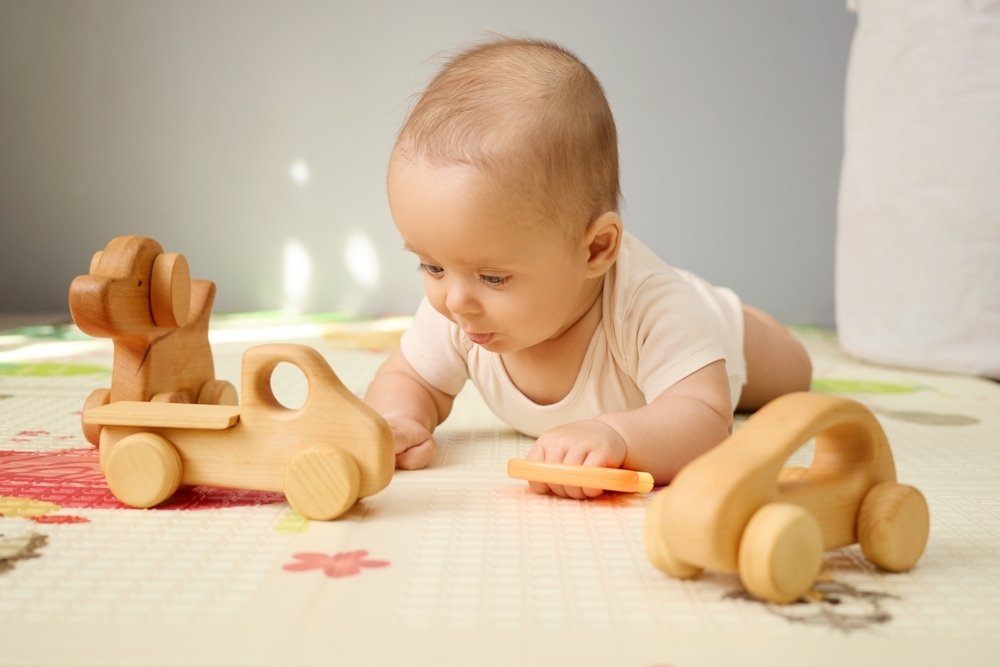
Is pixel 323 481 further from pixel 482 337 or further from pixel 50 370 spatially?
pixel 50 370

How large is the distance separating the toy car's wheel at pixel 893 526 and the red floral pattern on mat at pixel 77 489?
14.8 inches

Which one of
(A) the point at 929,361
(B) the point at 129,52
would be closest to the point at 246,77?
(B) the point at 129,52

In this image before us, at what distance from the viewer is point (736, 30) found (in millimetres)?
2055

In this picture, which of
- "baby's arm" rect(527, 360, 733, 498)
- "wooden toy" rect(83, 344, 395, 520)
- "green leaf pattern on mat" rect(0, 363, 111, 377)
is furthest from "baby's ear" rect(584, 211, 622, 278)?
"green leaf pattern on mat" rect(0, 363, 111, 377)

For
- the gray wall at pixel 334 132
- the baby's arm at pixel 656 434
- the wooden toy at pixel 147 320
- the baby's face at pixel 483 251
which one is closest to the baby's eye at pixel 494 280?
the baby's face at pixel 483 251

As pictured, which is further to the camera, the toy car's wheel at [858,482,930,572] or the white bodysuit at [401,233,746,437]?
the white bodysuit at [401,233,746,437]

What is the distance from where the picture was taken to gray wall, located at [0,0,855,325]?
207 centimetres

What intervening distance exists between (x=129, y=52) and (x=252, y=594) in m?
1.87

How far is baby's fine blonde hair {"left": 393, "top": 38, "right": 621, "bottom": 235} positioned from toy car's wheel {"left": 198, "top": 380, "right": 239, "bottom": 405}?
0.26 metres

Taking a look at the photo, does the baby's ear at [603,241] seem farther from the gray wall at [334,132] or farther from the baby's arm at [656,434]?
the gray wall at [334,132]

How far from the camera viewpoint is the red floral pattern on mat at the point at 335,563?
56cm

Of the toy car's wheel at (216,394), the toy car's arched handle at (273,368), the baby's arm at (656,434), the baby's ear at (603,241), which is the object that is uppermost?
the baby's ear at (603,241)

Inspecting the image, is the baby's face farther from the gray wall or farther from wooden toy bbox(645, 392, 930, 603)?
the gray wall

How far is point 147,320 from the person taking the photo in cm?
76
